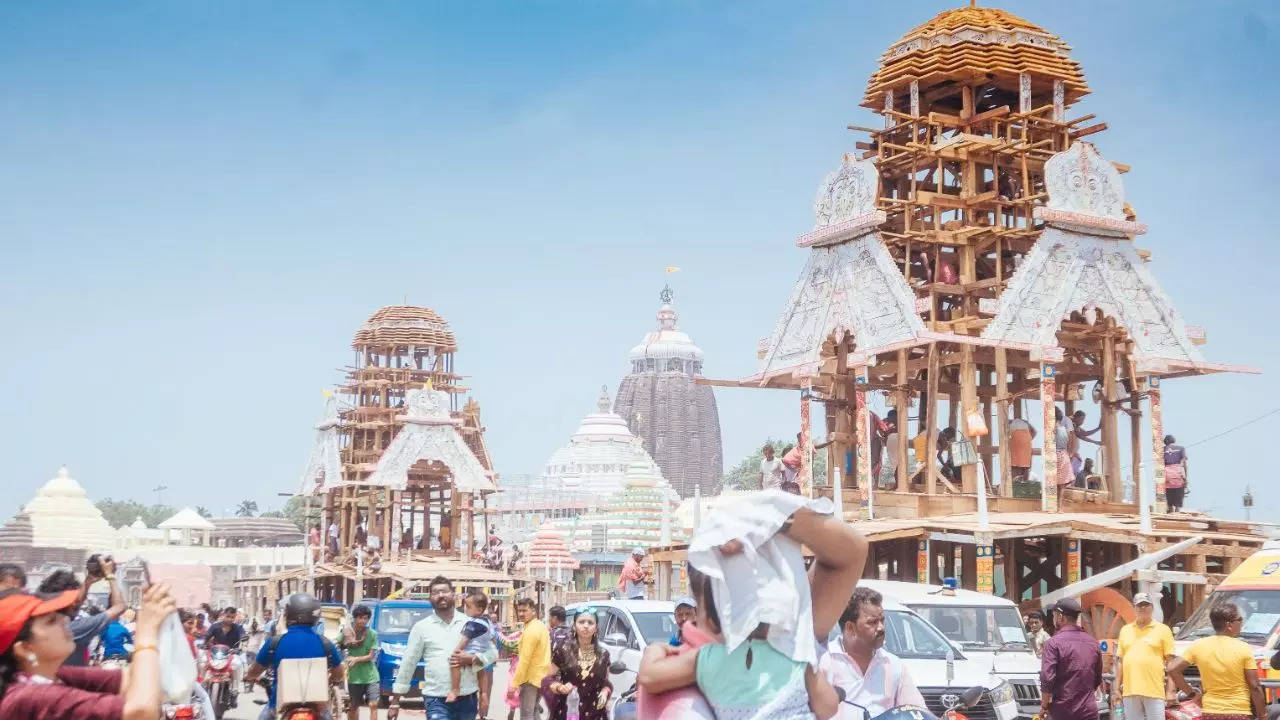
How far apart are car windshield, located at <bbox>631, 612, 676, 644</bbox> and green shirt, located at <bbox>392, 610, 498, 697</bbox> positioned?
9.77ft

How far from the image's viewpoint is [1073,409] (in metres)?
29.3

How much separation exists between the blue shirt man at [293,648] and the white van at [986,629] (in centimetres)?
683

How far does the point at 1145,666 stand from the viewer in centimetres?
1166

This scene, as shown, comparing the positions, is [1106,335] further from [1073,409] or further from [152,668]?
[152,668]

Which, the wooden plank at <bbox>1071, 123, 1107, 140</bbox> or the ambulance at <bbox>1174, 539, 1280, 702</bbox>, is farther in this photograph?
the wooden plank at <bbox>1071, 123, 1107, 140</bbox>

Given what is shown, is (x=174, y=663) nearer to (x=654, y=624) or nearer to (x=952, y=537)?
(x=654, y=624)

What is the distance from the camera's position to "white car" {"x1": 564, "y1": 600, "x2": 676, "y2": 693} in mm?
Answer: 14648

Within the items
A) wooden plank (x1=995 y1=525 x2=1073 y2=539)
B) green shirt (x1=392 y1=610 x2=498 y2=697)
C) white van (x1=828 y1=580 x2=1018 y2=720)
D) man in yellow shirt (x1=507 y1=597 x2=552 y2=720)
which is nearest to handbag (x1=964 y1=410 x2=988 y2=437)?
wooden plank (x1=995 y1=525 x2=1073 y2=539)

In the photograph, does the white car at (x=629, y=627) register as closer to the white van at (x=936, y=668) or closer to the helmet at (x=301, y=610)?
the white van at (x=936, y=668)

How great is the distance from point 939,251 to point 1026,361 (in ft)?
7.78

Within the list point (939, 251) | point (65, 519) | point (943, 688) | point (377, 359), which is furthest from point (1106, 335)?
point (65, 519)

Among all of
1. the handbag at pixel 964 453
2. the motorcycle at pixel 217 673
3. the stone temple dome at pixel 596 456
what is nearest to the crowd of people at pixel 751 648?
the motorcycle at pixel 217 673

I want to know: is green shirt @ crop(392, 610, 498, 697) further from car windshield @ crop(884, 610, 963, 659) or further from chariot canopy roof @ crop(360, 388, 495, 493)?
chariot canopy roof @ crop(360, 388, 495, 493)

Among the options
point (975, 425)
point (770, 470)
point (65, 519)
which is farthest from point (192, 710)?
point (65, 519)
